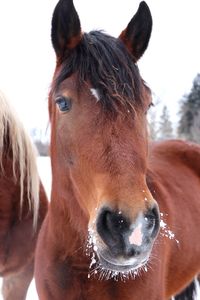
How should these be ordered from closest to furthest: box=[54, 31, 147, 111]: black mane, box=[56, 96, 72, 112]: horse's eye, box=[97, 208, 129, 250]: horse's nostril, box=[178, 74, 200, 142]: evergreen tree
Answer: box=[97, 208, 129, 250]: horse's nostril → box=[54, 31, 147, 111]: black mane → box=[56, 96, 72, 112]: horse's eye → box=[178, 74, 200, 142]: evergreen tree

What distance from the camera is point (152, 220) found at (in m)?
1.73

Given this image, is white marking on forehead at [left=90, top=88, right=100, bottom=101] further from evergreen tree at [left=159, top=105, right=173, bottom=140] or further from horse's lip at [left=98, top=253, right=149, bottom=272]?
evergreen tree at [left=159, top=105, right=173, bottom=140]

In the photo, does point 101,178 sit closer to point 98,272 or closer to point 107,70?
point 107,70

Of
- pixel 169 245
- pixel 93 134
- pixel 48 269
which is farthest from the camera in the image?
pixel 169 245

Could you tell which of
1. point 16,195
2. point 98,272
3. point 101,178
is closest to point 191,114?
point 16,195

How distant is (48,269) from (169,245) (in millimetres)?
933

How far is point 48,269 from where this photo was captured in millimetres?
2518

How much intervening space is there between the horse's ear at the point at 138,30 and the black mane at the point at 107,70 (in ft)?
0.49

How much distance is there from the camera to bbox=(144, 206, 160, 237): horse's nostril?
1696 millimetres

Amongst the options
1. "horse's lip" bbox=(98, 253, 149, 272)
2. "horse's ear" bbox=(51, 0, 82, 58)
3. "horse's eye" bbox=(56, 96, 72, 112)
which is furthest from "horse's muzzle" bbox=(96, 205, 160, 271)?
"horse's ear" bbox=(51, 0, 82, 58)

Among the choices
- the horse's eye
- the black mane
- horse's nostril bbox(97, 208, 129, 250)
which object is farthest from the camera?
the horse's eye

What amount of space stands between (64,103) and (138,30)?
2.36 feet

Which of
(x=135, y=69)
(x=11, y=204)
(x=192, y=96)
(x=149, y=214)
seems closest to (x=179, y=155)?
(x=11, y=204)

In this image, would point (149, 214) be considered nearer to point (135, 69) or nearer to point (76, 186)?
point (76, 186)
